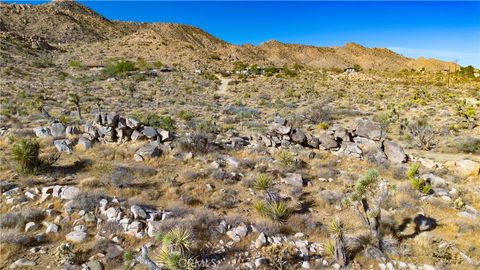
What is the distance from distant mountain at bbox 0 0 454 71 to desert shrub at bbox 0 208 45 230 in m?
45.5

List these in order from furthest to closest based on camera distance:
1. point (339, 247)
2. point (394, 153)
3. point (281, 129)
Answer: point (281, 129), point (394, 153), point (339, 247)

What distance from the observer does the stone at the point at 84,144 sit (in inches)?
456

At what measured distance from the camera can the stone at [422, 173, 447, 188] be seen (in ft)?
35.3

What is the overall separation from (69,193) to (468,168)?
12.7 meters

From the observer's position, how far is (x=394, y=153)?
518 inches

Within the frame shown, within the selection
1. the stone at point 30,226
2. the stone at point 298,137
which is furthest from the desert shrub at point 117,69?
the stone at point 30,226

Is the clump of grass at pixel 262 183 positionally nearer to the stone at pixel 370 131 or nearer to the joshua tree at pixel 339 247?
the joshua tree at pixel 339 247

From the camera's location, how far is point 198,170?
35.6 ft

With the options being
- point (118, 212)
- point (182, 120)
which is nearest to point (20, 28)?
point (182, 120)

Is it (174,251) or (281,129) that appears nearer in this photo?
(174,251)

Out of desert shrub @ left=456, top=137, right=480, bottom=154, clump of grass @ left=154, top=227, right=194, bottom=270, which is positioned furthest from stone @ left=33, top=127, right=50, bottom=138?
desert shrub @ left=456, top=137, right=480, bottom=154

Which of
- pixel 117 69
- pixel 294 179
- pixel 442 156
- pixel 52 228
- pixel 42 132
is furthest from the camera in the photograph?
pixel 117 69

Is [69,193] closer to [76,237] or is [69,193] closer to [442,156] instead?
[76,237]

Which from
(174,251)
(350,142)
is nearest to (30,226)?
(174,251)
